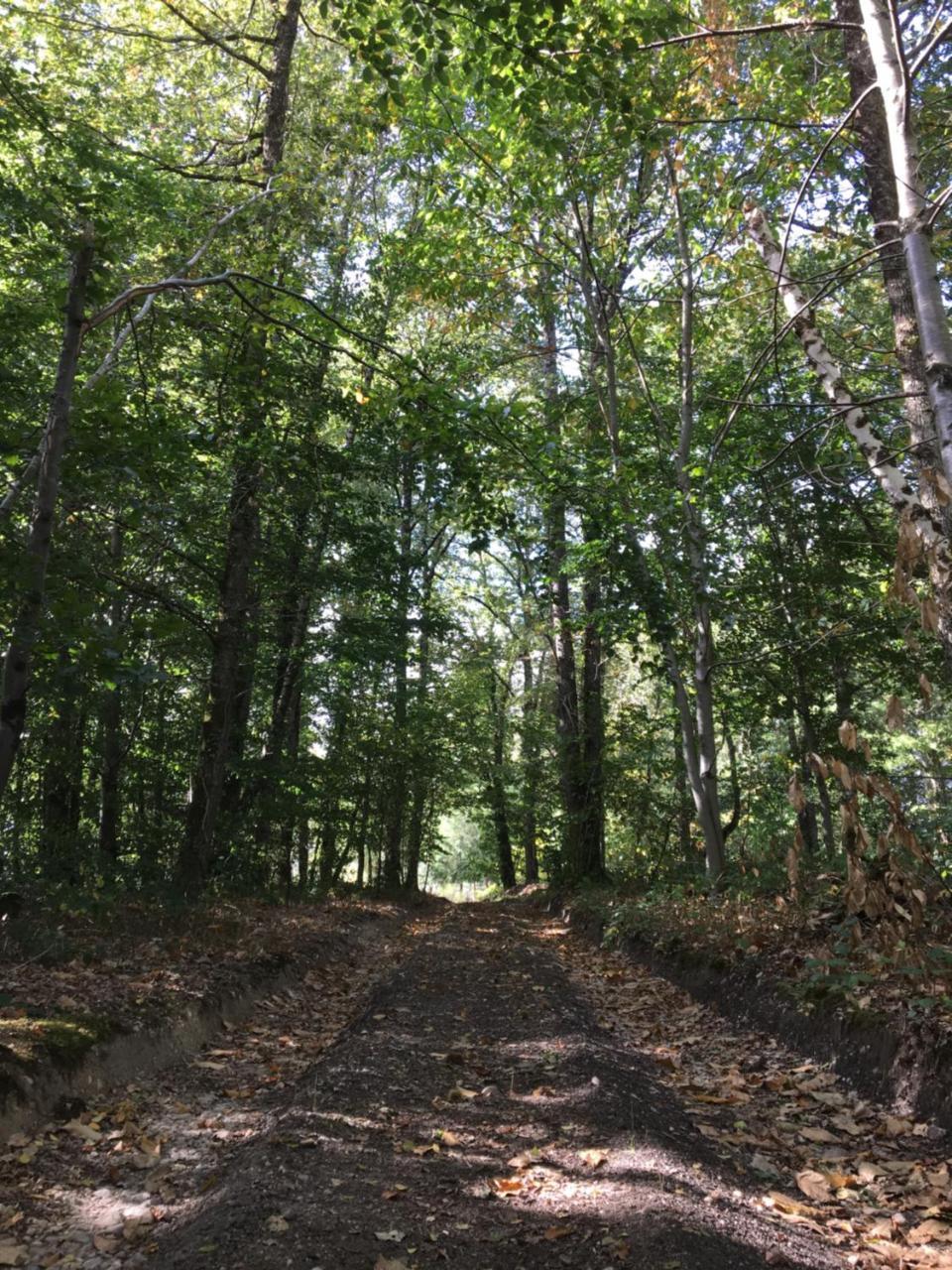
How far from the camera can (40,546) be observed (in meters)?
3.64

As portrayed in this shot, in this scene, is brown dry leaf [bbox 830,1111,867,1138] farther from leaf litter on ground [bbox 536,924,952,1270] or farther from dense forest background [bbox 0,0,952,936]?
dense forest background [bbox 0,0,952,936]

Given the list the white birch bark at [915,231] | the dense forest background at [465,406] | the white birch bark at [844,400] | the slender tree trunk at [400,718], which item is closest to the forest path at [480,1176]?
the dense forest background at [465,406]

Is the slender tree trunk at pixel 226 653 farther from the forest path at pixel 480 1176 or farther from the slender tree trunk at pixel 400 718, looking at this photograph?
the forest path at pixel 480 1176

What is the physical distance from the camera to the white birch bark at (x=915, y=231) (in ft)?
13.4

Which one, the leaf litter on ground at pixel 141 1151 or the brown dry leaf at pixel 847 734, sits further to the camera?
the brown dry leaf at pixel 847 734

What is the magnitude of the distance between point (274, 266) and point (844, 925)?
822 centimetres

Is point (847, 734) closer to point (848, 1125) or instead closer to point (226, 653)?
point (848, 1125)

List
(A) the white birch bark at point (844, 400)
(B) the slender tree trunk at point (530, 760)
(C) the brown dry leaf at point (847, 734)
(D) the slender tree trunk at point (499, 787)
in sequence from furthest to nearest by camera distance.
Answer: (D) the slender tree trunk at point (499, 787)
(B) the slender tree trunk at point (530, 760)
(A) the white birch bark at point (844, 400)
(C) the brown dry leaf at point (847, 734)

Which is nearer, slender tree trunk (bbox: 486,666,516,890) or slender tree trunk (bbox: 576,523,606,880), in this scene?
slender tree trunk (bbox: 576,523,606,880)

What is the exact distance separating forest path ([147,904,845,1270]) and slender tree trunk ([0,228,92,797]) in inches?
80.8

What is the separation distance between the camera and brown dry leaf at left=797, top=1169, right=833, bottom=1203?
344 cm

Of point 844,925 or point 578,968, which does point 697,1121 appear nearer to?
point 844,925

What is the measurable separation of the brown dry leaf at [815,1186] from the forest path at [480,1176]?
1.16 ft

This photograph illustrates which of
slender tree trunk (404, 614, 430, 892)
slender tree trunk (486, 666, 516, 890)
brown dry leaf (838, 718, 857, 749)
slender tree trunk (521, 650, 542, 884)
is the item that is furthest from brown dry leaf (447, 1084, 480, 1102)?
slender tree trunk (486, 666, 516, 890)
